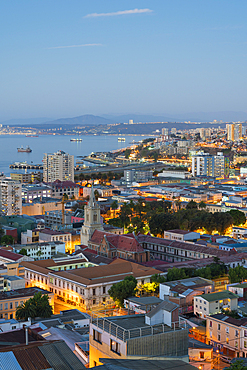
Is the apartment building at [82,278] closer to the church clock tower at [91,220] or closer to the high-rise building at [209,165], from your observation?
the church clock tower at [91,220]

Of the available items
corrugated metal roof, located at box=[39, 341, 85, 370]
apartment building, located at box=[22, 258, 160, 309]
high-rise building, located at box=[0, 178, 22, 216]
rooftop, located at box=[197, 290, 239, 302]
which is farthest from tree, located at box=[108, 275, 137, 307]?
high-rise building, located at box=[0, 178, 22, 216]

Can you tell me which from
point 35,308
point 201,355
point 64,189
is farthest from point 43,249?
point 64,189

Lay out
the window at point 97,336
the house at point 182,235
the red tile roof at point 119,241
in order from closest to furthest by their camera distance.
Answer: the window at point 97,336 → the red tile roof at point 119,241 → the house at point 182,235

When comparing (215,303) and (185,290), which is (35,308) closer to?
(185,290)

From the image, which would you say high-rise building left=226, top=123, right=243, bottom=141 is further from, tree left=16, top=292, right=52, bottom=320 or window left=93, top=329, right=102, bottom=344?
window left=93, top=329, right=102, bottom=344

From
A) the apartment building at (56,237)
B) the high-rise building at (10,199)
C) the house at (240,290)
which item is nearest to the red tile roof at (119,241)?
the apartment building at (56,237)

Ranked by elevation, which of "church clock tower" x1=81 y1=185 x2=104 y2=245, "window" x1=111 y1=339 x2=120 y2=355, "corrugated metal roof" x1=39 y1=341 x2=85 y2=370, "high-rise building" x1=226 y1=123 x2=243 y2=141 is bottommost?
"church clock tower" x1=81 y1=185 x2=104 y2=245
